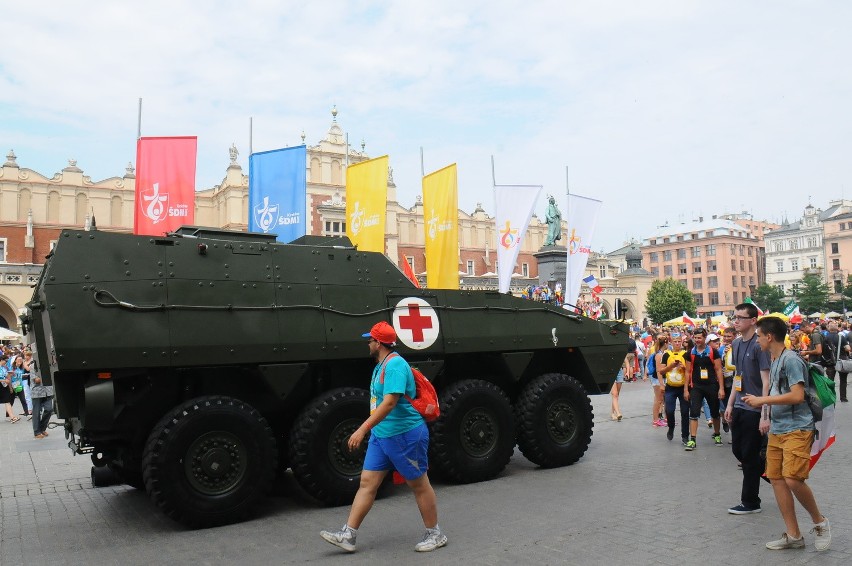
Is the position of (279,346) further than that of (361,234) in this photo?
No

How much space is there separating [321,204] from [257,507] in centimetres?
5099

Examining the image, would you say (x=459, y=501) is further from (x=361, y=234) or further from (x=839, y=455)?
(x=361, y=234)

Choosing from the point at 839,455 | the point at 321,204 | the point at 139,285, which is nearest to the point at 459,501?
the point at 139,285

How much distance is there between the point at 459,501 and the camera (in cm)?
692

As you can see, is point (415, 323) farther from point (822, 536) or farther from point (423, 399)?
point (822, 536)

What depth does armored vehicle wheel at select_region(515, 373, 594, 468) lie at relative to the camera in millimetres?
8352

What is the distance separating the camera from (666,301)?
217 ft

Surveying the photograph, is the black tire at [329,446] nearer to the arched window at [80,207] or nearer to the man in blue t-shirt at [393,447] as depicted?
the man in blue t-shirt at [393,447]

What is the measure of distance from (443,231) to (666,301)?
55.2 m

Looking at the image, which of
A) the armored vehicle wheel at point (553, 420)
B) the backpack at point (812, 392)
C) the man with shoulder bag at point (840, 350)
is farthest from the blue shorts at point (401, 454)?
the man with shoulder bag at point (840, 350)

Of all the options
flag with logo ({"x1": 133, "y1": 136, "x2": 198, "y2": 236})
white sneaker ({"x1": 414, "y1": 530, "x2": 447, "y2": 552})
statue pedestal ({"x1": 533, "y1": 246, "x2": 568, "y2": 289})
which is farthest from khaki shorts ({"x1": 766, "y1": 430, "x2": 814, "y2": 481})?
statue pedestal ({"x1": 533, "y1": 246, "x2": 568, "y2": 289})

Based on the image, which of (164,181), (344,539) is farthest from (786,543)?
(164,181)

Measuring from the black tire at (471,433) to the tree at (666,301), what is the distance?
6145cm

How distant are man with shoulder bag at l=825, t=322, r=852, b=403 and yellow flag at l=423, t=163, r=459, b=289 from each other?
28.3ft
